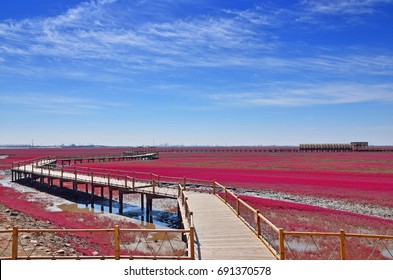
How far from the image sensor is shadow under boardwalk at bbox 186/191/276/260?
Result: 437 inches

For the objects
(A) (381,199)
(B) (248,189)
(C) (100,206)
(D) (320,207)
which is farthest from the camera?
(B) (248,189)

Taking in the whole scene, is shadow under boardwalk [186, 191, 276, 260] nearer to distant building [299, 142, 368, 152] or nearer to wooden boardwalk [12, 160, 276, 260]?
wooden boardwalk [12, 160, 276, 260]

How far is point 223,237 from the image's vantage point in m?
13.1

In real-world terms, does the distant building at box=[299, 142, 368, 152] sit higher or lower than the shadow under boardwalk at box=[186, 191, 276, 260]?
higher

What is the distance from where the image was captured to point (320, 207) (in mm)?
25938

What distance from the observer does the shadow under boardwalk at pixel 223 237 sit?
11.1 m

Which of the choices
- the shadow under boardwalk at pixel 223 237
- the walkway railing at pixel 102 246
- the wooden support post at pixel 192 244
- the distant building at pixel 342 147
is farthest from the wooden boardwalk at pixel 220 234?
the distant building at pixel 342 147

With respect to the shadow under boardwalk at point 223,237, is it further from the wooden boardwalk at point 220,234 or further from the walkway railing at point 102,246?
the walkway railing at point 102,246

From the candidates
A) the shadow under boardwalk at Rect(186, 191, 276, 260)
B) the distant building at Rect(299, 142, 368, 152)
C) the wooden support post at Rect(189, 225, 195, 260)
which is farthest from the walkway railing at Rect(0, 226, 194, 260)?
the distant building at Rect(299, 142, 368, 152)


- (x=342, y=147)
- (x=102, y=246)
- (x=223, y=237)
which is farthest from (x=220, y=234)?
(x=342, y=147)

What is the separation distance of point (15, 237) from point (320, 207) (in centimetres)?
2171
